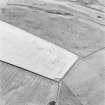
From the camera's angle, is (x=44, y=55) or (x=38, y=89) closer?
(x=38, y=89)

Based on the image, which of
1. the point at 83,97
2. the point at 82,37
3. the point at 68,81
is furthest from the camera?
the point at 82,37

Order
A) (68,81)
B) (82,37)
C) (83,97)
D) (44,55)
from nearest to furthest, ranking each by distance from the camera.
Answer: (83,97) < (68,81) < (44,55) < (82,37)

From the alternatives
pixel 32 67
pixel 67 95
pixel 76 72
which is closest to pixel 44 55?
pixel 32 67

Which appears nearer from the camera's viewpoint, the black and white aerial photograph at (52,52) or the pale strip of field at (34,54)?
the black and white aerial photograph at (52,52)

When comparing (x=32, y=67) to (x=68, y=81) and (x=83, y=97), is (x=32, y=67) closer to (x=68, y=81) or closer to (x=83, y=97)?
(x=68, y=81)

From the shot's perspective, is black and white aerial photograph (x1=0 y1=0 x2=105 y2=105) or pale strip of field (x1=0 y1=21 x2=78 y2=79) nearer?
black and white aerial photograph (x1=0 y1=0 x2=105 y2=105)

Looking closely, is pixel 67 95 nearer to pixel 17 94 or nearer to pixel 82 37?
pixel 17 94

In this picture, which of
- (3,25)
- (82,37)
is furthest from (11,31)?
(82,37)
